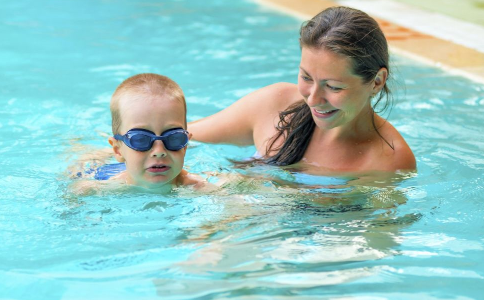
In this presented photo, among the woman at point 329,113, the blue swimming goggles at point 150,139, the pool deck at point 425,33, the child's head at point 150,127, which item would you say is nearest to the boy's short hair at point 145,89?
the child's head at point 150,127

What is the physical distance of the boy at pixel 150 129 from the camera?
3734 millimetres

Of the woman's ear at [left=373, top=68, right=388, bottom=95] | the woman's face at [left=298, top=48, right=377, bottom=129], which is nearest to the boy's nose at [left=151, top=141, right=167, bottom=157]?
the woman's face at [left=298, top=48, right=377, bottom=129]

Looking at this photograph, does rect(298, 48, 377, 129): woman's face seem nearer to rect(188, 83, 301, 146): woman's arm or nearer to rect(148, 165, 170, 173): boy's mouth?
rect(188, 83, 301, 146): woman's arm

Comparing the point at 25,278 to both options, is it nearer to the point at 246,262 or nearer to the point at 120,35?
the point at 246,262

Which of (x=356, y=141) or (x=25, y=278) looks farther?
(x=356, y=141)

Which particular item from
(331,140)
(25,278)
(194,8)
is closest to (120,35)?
(194,8)

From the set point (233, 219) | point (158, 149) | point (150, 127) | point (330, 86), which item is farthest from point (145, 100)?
point (330, 86)

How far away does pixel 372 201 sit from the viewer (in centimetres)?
408

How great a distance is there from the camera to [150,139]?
12.2 feet

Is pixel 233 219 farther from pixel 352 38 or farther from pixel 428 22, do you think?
pixel 428 22

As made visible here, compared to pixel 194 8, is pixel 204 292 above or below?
below

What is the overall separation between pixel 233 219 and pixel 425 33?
519 cm

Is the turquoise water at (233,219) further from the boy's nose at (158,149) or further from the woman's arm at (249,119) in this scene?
the boy's nose at (158,149)

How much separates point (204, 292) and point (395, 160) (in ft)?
5.26
